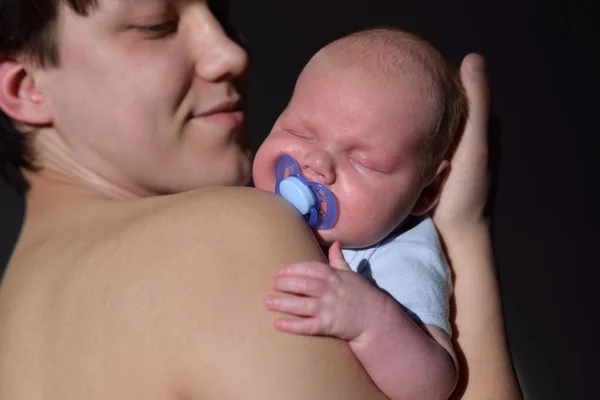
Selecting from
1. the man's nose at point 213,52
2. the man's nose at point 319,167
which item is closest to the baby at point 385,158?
the man's nose at point 319,167

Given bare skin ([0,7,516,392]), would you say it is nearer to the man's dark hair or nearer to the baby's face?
the baby's face

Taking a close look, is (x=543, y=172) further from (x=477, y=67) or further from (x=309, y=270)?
(x=309, y=270)

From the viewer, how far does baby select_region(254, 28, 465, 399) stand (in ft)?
3.30

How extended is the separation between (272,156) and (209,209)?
0.89 ft

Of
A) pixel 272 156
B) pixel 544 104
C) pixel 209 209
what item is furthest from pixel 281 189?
pixel 544 104

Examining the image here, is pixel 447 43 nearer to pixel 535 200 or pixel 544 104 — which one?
pixel 544 104

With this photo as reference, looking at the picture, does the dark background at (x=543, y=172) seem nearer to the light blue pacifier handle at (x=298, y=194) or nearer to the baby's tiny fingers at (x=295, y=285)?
the light blue pacifier handle at (x=298, y=194)

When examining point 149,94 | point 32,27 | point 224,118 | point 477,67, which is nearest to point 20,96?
point 32,27

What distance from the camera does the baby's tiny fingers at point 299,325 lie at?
30.2 inches

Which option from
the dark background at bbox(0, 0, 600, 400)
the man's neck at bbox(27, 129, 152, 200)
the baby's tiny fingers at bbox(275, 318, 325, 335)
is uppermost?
the baby's tiny fingers at bbox(275, 318, 325, 335)

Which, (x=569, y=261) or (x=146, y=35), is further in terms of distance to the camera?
(x=569, y=261)

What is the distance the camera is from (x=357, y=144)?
1.04 meters

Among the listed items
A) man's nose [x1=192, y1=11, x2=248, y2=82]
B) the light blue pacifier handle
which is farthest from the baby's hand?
man's nose [x1=192, y1=11, x2=248, y2=82]

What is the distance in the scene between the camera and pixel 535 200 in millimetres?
2418
